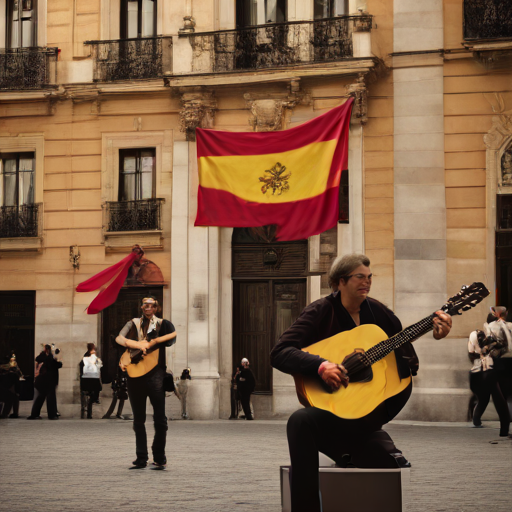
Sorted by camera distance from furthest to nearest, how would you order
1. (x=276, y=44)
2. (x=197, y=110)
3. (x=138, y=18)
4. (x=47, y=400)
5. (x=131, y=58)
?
(x=138, y=18) → (x=131, y=58) → (x=197, y=110) → (x=276, y=44) → (x=47, y=400)

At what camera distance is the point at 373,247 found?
20.7 metres

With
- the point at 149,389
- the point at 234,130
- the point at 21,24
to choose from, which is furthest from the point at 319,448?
the point at 21,24

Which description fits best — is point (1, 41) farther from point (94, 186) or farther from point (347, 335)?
point (347, 335)

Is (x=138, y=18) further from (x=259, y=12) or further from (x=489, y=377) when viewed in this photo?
(x=489, y=377)

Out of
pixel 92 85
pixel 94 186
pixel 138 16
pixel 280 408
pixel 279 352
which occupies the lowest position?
pixel 280 408

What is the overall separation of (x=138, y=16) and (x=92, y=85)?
1909mm

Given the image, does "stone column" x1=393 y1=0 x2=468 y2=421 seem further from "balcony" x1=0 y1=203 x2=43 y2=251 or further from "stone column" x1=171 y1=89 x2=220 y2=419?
"balcony" x1=0 y1=203 x2=43 y2=251

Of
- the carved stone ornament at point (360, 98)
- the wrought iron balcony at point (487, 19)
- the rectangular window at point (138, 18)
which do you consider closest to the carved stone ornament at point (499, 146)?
the wrought iron balcony at point (487, 19)

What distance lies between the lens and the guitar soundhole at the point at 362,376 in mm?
5656

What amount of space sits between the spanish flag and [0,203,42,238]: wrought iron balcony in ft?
14.3

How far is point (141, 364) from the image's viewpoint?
438 inches

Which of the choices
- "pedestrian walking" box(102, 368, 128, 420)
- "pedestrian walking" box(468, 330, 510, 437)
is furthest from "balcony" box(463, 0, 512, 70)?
"pedestrian walking" box(102, 368, 128, 420)

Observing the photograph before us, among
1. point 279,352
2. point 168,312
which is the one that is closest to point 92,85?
point 168,312

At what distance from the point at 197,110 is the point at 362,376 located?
54.6ft
